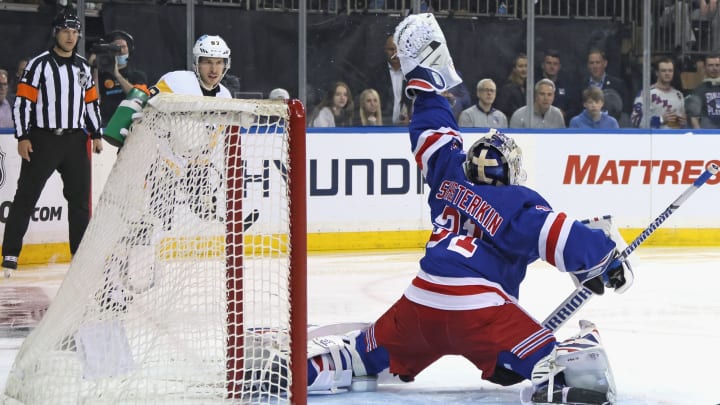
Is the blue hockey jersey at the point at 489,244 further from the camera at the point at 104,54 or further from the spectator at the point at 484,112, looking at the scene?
the spectator at the point at 484,112

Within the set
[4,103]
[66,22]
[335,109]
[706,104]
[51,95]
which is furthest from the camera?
[706,104]

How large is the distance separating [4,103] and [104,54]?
612 mm

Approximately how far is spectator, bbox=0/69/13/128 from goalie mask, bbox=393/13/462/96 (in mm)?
3451

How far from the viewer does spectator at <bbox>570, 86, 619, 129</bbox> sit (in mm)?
7871

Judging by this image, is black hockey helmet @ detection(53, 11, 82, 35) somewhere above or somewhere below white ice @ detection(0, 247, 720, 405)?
above

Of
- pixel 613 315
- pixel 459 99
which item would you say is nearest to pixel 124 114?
pixel 613 315

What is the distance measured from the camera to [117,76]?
6949mm

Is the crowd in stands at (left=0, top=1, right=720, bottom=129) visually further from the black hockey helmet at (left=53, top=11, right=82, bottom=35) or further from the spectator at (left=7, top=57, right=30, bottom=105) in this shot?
the black hockey helmet at (left=53, top=11, right=82, bottom=35)

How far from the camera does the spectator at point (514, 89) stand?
25.5ft

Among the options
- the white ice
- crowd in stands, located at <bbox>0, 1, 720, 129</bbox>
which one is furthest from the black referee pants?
crowd in stands, located at <bbox>0, 1, 720, 129</bbox>

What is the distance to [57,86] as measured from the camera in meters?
6.11

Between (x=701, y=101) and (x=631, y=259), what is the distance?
4.69 metres

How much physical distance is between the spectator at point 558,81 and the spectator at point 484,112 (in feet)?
1.12

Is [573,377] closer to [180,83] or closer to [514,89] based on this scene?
[180,83]
